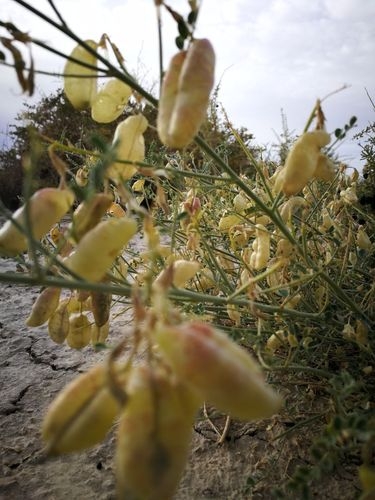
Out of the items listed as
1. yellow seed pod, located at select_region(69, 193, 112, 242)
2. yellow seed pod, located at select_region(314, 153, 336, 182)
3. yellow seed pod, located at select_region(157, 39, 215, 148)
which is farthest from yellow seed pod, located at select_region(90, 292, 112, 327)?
yellow seed pod, located at select_region(314, 153, 336, 182)

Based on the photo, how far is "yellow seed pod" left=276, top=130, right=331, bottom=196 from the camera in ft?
1.70

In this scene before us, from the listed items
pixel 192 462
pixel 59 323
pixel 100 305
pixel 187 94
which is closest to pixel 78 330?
pixel 59 323

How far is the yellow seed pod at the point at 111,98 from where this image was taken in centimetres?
58

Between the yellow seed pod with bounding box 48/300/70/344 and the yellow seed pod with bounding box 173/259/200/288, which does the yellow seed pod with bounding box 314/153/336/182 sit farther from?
the yellow seed pod with bounding box 48/300/70/344

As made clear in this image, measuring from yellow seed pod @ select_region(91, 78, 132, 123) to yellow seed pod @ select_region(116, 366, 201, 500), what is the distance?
0.46 metres

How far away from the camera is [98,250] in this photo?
1.31 ft

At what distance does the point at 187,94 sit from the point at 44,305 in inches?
16.7

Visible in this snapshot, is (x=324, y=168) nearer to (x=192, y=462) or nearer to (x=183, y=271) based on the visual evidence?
(x=183, y=271)

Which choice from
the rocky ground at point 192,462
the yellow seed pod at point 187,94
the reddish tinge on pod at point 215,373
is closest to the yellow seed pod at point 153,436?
the reddish tinge on pod at point 215,373

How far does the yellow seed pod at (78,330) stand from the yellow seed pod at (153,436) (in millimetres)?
482

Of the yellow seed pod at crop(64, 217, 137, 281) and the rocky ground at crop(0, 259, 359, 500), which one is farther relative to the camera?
the rocky ground at crop(0, 259, 359, 500)

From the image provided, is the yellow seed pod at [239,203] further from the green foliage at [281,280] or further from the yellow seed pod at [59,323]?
the yellow seed pod at [59,323]

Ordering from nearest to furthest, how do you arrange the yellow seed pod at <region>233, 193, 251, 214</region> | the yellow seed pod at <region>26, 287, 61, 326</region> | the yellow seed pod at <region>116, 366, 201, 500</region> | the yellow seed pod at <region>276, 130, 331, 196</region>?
the yellow seed pod at <region>116, 366, 201, 500</region> < the yellow seed pod at <region>276, 130, 331, 196</region> < the yellow seed pod at <region>26, 287, 61, 326</region> < the yellow seed pod at <region>233, 193, 251, 214</region>

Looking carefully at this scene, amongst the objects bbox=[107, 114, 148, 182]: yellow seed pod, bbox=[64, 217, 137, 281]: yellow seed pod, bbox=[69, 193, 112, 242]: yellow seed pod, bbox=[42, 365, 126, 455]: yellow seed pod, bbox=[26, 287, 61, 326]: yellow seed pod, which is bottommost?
bbox=[26, 287, 61, 326]: yellow seed pod
